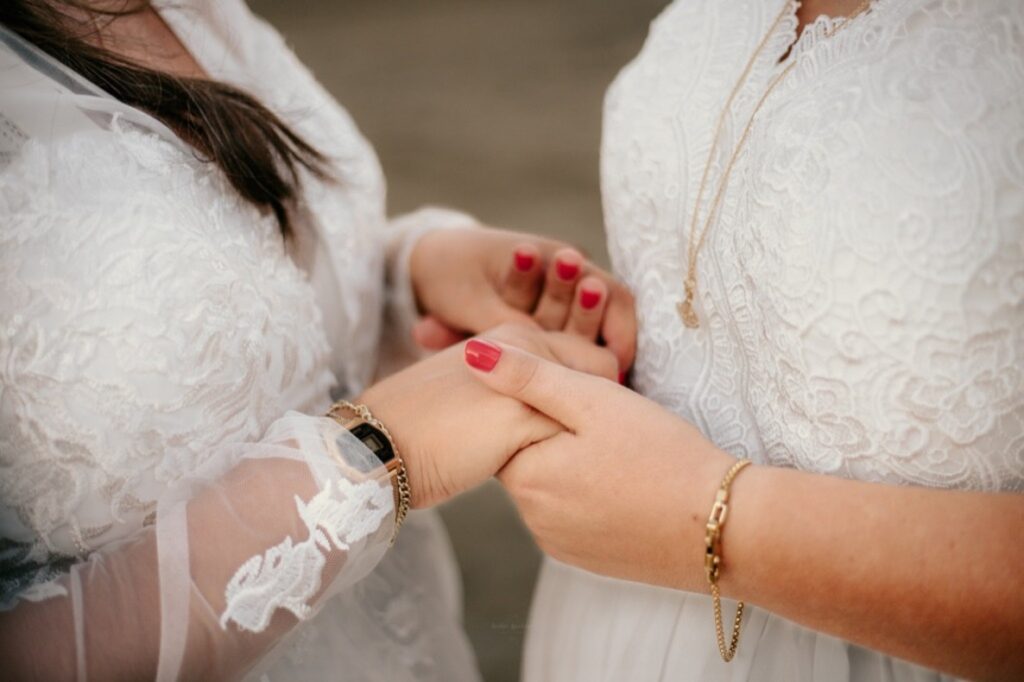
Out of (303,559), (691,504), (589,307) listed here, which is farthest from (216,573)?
(589,307)

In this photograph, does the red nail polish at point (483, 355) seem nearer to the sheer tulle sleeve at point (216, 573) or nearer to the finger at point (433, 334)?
the sheer tulle sleeve at point (216, 573)

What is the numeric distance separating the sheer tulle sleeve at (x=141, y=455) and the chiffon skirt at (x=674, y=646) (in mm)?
320

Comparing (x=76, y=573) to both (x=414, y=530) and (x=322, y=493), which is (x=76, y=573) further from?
(x=414, y=530)

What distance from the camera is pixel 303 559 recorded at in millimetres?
771

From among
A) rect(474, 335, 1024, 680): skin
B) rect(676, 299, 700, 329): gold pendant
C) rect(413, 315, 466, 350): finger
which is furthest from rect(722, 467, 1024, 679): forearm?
rect(413, 315, 466, 350): finger

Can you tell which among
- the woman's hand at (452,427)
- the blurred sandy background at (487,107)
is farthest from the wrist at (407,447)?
the blurred sandy background at (487,107)

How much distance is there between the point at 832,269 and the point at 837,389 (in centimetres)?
11

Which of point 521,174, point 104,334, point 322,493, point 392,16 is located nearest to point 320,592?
point 322,493

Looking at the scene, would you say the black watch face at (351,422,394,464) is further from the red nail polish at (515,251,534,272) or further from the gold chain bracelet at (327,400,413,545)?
the red nail polish at (515,251,534,272)

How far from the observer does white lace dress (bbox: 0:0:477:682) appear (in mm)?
725

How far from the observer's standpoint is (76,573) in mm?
748

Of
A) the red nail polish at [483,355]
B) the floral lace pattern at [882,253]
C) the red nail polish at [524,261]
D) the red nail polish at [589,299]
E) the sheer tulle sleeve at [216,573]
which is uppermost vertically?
the floral lace pattern at [882,253]

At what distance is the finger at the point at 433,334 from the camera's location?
123 centimetres

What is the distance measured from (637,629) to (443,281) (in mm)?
555
